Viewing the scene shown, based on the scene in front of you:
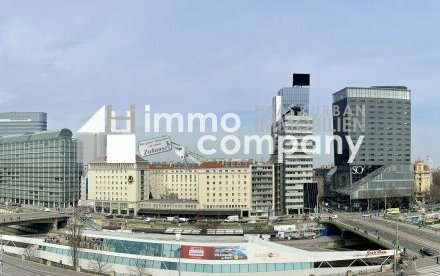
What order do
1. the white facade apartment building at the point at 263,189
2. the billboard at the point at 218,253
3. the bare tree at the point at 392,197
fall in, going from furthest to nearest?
the bare tree at the point at 392,197 < the white facade apartment building at the point at 263,189 < the billboard at the point at 218,253

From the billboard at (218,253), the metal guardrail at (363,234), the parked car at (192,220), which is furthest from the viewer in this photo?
the parked car at (192,220)

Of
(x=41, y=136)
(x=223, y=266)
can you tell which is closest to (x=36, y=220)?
(x=41, y=136)

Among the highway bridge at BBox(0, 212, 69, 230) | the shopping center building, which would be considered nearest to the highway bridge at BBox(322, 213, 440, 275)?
the shopping center building

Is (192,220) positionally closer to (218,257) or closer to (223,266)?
(218,257)

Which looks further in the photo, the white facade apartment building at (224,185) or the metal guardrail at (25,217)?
the white facade apartment building at (224,185)

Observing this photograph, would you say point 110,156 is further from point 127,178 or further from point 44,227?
point 44,227

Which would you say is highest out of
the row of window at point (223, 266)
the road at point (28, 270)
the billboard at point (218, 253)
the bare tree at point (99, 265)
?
the billboard at point (218, 253)

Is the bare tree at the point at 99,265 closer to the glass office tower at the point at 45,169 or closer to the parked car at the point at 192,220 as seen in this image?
the parked car at the point at 192,220

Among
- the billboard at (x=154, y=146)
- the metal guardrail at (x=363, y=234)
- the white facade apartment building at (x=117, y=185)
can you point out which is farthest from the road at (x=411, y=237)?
the billboard at (x=154, y=146)
